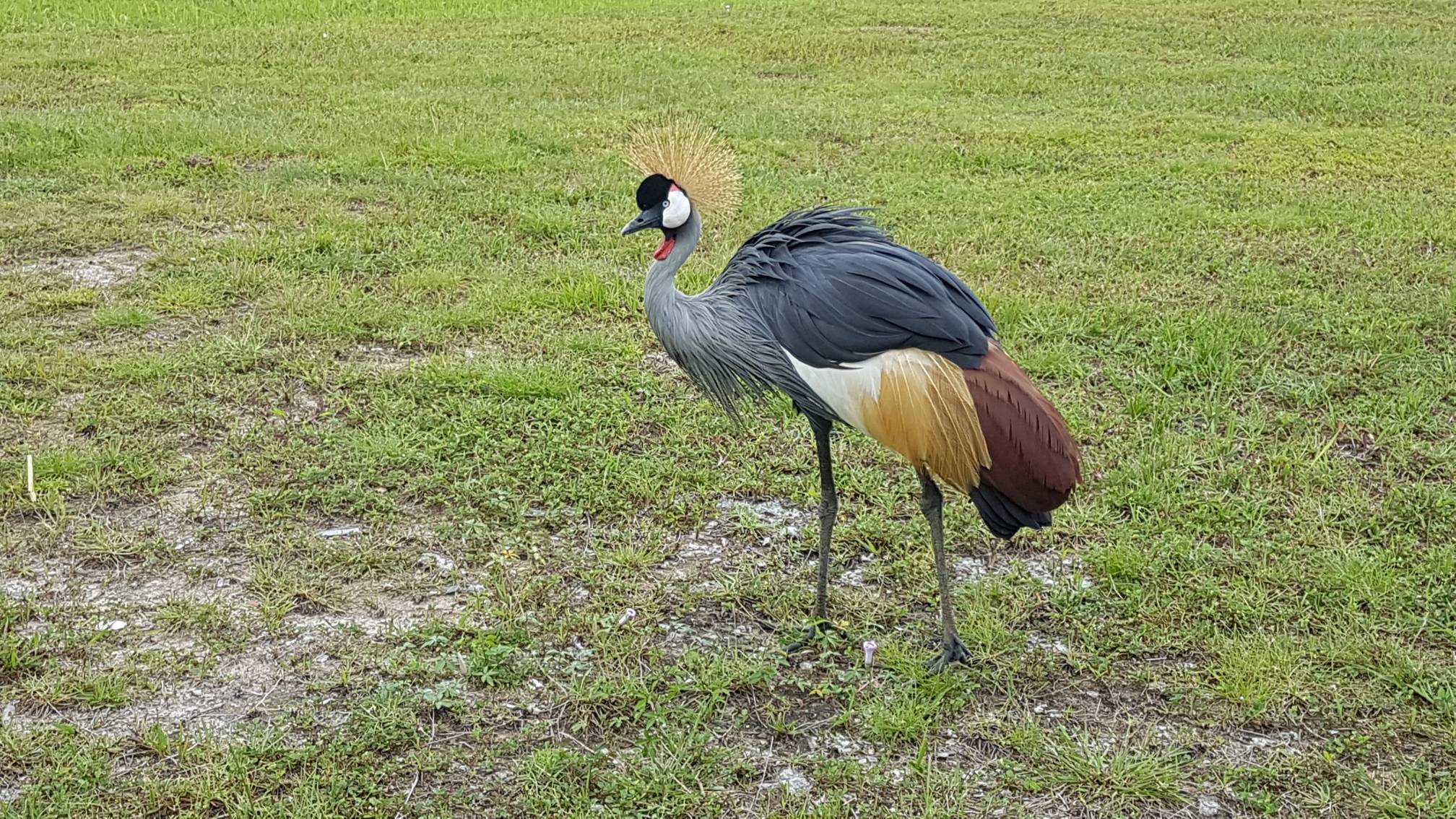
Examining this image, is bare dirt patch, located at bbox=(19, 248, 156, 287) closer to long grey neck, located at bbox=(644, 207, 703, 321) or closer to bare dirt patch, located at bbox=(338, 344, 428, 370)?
bare dirt patch, located at bbox=(338, 344, 428, 370)

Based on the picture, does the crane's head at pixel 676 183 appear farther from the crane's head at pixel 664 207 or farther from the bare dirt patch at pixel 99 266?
the bare dirt patch at pixel 99 266

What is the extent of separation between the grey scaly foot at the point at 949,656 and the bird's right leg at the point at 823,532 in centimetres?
32

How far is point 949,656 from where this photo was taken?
367 cm

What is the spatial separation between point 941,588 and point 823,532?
390mm

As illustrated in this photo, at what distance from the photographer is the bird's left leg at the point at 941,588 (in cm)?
Result: 358

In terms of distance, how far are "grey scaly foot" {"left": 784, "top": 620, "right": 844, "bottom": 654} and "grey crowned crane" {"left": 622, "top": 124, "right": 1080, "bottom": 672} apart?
1.08 feet

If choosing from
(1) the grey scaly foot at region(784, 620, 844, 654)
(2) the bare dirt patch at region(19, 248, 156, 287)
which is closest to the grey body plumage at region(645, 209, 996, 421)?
(1) the grey scaly foot at region(784, 620, 844, 654)

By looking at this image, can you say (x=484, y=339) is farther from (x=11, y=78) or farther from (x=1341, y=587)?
(x=11, y=78)

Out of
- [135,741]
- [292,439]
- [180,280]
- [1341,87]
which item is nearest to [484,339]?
[292,439]

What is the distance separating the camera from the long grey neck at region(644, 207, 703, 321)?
3.57m

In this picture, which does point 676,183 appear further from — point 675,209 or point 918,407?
point 918,407

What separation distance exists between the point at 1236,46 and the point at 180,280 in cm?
1020

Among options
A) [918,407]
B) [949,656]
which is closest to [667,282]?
[918,407]

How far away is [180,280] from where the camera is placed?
6254 mm
